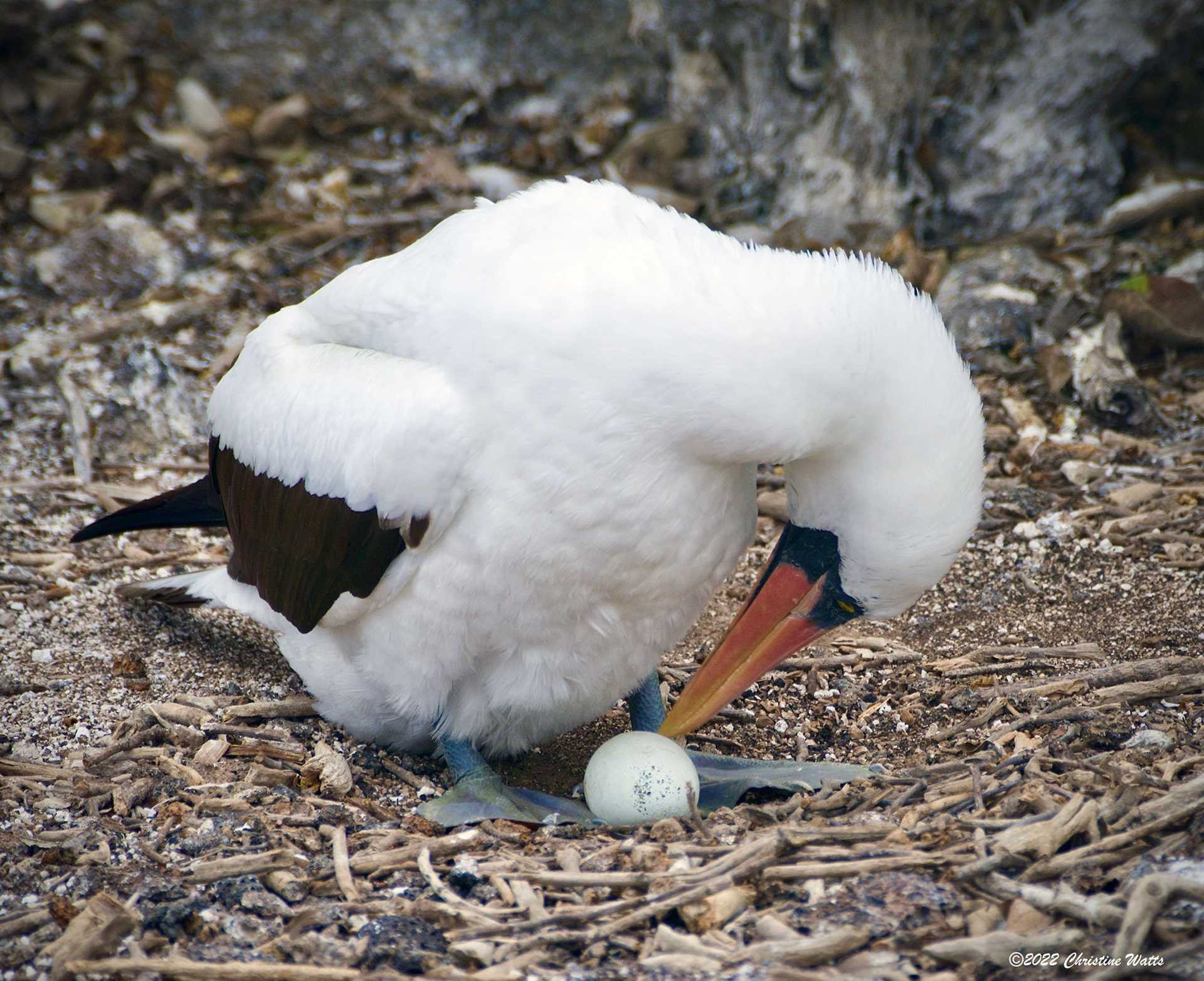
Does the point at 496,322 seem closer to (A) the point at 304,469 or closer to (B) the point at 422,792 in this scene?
(A) the point at 304,469

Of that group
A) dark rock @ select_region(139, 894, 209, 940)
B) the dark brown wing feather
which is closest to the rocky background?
dark rock @ select_region(139, 894, 209, 940)

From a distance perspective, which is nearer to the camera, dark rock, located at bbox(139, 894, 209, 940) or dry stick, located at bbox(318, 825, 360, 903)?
dark rock, located at bbox(139, 894, 209, 940)

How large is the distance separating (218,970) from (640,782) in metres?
1.18

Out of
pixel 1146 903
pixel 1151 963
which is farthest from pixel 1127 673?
pixel 1151 963

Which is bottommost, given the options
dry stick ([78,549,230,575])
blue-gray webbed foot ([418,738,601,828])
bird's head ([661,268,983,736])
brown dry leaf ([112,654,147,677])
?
brown dry leaf ([112,654,147,677])

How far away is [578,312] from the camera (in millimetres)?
3092

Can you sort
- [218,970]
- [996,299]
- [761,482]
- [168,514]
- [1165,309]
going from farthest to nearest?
[996,299] < [1165,309] < [761,482] < [168,514] < [218,970]

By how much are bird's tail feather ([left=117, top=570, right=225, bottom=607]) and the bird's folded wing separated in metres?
0.37

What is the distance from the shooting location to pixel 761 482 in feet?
17.8

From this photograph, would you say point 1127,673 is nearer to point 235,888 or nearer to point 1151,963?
point 1151,963

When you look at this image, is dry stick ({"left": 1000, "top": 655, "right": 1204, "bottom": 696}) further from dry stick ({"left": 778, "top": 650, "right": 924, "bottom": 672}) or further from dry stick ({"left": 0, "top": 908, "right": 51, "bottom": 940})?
dry stick ({"left": 0, "top": 908, "right": 51, "bottom": 940})

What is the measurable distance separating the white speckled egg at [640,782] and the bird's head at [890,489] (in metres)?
0.55

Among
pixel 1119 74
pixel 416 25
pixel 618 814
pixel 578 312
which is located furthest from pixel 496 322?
pixel 416 25

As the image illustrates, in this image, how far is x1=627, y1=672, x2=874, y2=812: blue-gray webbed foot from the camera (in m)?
3.61
